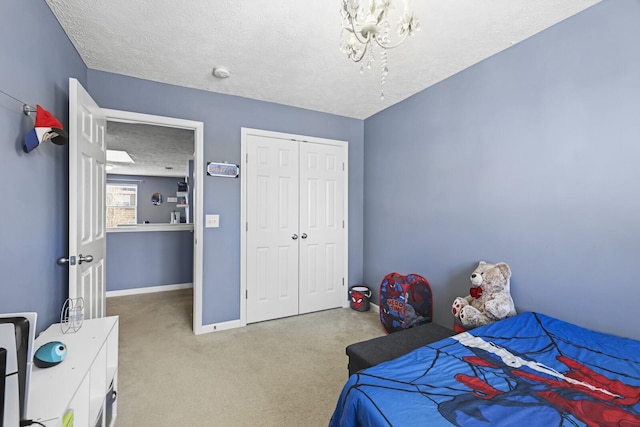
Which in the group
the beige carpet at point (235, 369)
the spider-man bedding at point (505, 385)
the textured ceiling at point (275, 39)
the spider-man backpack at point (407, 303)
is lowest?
the beige carpet at point (235, 369)

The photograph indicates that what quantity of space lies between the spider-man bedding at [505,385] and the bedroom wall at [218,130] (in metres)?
2.10

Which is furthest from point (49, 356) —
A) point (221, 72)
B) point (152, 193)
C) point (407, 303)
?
point (152, 193)

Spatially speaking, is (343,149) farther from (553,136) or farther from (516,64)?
(553,136)

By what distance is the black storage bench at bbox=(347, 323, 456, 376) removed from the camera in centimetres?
168

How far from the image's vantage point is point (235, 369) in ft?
7.41

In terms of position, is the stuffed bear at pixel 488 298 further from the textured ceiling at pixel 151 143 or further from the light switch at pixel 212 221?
the textured ceiling at pixel 151 143

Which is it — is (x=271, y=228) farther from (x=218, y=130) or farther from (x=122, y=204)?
(x=122, y=204)

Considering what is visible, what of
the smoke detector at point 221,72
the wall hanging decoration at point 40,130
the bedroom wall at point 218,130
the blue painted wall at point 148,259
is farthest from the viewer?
the blue painted wall at point 148,259

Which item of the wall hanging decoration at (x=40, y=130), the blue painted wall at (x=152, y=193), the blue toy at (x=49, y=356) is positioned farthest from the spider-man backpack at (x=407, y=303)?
the blue painted wall at (x=152, y=193)

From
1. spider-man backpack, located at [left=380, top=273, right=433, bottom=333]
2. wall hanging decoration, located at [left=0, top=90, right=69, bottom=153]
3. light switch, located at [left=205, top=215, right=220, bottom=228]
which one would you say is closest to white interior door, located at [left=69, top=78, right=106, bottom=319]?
wall hanging decoration, located at [left=0, top=90, right=69, bottom=153]

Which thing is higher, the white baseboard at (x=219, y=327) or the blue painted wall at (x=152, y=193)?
the blue painted wall at (x=152, y=193)

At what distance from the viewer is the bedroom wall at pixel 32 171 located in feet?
4.27

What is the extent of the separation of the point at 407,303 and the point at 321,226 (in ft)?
4.52

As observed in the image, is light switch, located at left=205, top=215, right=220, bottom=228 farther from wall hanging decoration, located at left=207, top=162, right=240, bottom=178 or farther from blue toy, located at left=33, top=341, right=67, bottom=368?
blue toy, located at left=33, top=341, right=67, bottom=368
